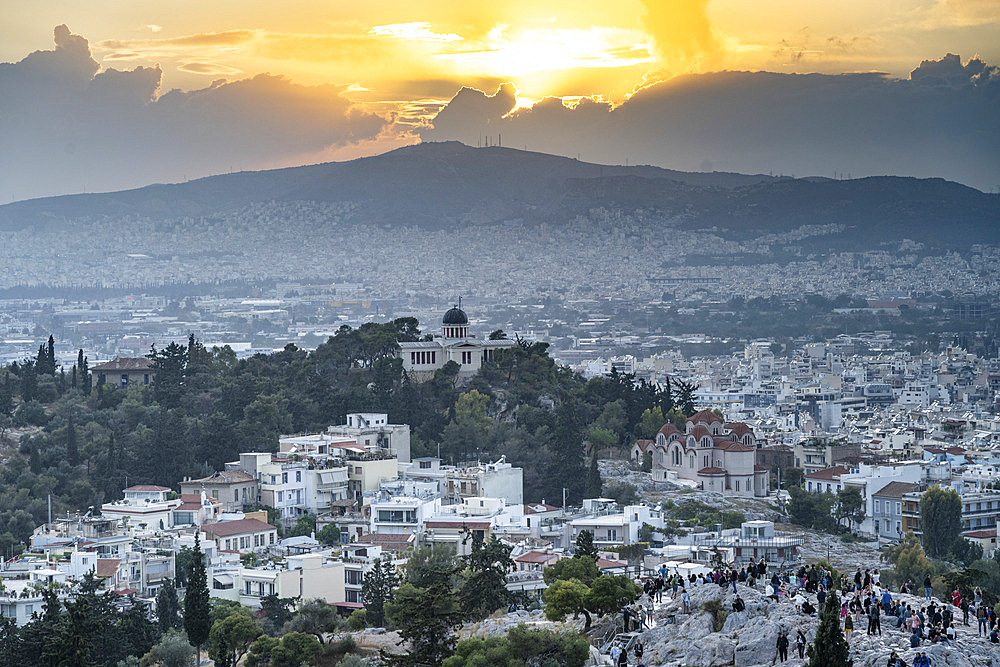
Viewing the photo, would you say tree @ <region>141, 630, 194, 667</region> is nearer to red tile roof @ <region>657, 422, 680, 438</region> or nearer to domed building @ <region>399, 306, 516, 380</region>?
red tile roof @ <region>657, 422, 680, 438</region>

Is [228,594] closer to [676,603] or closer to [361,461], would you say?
[361,461]

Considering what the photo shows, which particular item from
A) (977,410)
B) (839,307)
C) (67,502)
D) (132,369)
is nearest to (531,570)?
(67,502)

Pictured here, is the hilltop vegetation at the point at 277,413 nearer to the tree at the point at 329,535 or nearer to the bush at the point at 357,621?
the tree at the point at 329,535

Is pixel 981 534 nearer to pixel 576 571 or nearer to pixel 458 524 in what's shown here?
pixel 458 524

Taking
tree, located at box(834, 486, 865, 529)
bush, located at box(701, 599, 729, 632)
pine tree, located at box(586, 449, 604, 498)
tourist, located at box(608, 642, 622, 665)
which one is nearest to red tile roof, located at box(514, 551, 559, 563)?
pine tree, located at box(586, 449, 604, 498)

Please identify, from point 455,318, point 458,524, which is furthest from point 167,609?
point 455,318

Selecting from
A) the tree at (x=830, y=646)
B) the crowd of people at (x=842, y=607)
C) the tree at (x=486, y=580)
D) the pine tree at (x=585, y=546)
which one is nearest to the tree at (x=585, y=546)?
the pine tree at (x=585, y=546)
